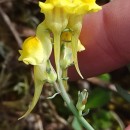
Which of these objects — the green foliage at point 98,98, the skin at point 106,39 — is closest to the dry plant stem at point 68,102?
the skin at point 106,39

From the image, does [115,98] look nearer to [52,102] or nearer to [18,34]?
[52,102]

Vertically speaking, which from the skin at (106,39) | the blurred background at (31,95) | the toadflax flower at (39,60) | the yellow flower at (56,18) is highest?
the yellow flower at (56,18)

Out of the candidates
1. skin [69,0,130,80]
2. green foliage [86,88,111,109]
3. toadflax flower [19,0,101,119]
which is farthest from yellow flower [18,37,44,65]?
green foliage [86,88,111,109]

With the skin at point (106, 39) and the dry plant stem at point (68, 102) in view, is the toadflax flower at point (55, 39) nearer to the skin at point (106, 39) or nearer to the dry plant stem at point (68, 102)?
the dry plant stem at point (68, 102)

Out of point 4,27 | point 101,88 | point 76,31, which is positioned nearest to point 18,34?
point 4,27

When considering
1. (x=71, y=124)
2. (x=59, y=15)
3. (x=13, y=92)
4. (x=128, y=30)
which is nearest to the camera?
(x=59, y=15)

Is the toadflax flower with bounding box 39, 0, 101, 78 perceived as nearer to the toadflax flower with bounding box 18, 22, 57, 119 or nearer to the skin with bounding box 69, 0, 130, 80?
the toadflax flower with bounding box 18, 22, 57, 119

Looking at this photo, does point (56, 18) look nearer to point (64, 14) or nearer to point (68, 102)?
point (64, 14)
